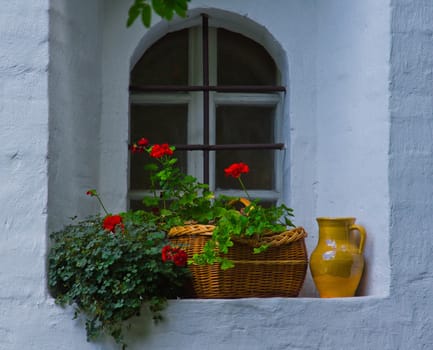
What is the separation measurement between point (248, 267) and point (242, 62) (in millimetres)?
1217

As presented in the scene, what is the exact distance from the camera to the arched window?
158 inches

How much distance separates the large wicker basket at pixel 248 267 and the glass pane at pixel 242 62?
1.03 meters

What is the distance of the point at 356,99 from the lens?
11.8ft

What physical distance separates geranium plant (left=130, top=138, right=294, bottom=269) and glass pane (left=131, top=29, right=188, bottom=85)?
508 mm

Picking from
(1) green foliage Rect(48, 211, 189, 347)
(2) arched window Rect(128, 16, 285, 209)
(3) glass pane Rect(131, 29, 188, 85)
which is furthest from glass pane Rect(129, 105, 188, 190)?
(1) green foliage Rect(48, 211, 189, 347)

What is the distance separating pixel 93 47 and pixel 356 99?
1159 millimetres

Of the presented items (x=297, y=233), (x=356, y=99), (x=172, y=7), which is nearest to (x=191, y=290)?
(x=297, y=233)

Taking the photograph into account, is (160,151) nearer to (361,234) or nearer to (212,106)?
(212,106)

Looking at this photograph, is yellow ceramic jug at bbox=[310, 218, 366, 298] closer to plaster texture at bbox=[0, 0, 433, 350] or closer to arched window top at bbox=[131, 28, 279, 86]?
plaster texture at bbox=[0, 0, 433, 350]

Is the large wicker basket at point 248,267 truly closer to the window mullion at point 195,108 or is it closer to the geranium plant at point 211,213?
the geranium plant at point 211,213

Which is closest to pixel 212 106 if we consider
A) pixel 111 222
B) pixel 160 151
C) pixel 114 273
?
pixel 160 151

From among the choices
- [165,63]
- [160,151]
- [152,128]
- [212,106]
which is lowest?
[160,151]

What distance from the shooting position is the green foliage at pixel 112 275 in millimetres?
3191

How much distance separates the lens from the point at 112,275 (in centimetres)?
322
